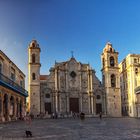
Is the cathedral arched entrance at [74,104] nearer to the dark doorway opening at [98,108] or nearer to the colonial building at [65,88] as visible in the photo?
the colonial building at [65,88]

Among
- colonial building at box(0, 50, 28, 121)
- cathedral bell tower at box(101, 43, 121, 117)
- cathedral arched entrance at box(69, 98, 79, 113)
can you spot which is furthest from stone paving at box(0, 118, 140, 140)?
cathedral bell tower at box(101, 43, 121, 117)

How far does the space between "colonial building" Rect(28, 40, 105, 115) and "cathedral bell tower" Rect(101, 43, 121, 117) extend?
54.2 inches

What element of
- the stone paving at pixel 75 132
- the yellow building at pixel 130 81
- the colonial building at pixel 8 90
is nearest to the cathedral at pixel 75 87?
the yellow building at pixel 130 81

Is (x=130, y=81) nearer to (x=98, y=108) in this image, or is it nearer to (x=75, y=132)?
(x=98, y=108)

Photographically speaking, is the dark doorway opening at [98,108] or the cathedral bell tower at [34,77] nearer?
the cathedral bell tower at [34,77]

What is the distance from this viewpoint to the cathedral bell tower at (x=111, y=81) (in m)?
57.9

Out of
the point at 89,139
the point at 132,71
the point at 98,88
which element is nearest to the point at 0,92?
the point at 89,139

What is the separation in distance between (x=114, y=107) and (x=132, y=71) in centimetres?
1157

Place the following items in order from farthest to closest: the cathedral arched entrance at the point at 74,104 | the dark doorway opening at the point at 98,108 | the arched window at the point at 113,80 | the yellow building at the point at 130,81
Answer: the yellow building at the point at 130,81 → the arched window at the point at 113,80 → the dark doorway opening at the point at 98,108 → the cathedral arched entrance at the point at 74,104

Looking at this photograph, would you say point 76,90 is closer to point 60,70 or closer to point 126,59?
point 60,70

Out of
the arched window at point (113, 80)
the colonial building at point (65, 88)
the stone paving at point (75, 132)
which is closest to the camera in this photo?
the stone paving at point (75, 132)

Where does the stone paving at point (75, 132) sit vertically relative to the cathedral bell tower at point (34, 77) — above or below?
below

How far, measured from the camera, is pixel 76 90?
58.3 metres

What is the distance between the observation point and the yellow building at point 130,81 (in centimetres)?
6450
